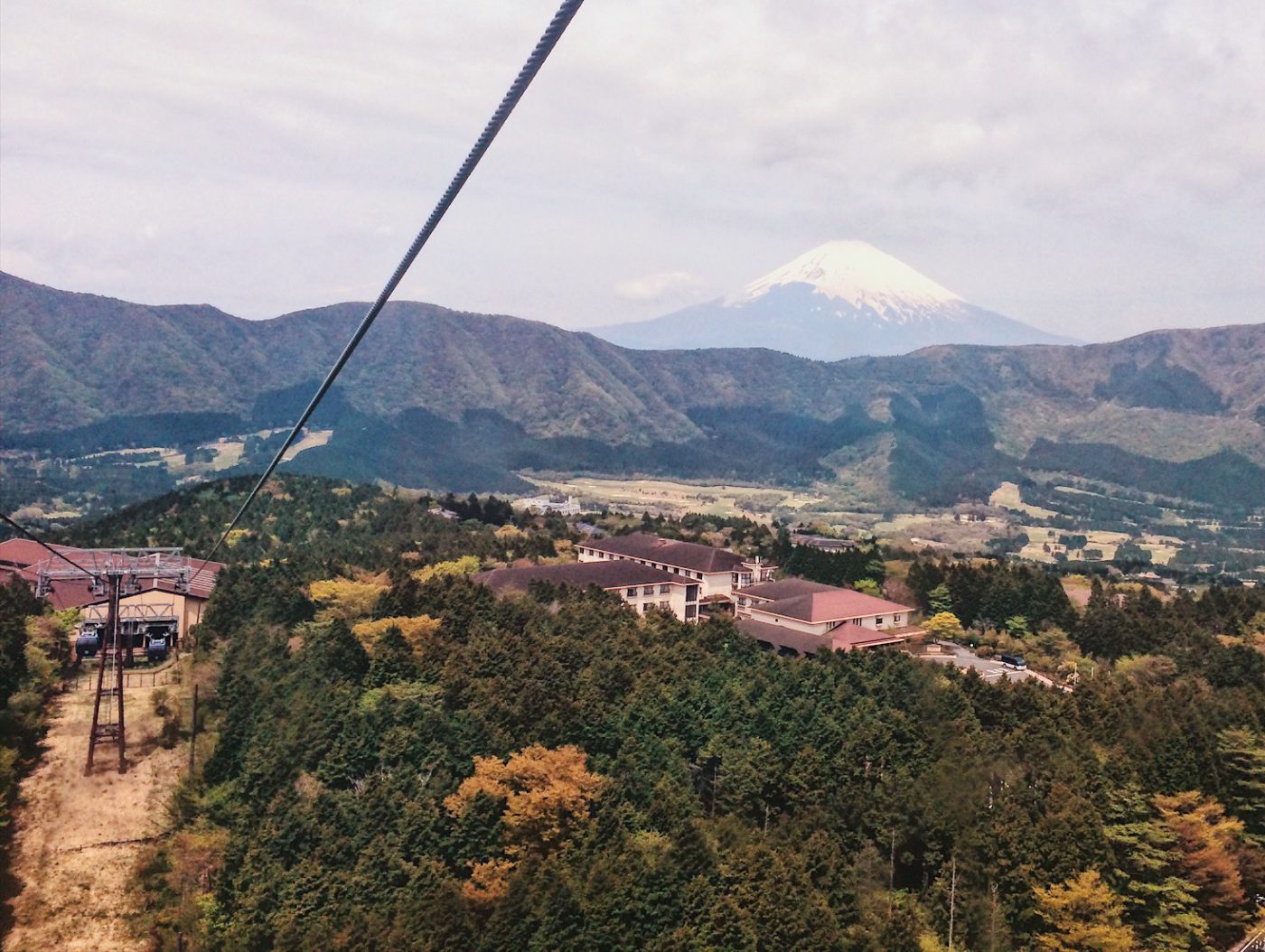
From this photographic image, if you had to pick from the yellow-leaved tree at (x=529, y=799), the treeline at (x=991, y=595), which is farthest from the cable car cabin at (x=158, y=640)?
the treeline at (x=991, y=595)

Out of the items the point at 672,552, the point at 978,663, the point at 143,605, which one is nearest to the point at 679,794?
the point at 978,663

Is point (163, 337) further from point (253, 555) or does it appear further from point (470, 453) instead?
point (253, 555)

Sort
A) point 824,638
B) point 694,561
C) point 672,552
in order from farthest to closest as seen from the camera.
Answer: point 672,552 → point 694,561 → point 824,638

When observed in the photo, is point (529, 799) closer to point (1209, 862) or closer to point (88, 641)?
point (1209, 862)

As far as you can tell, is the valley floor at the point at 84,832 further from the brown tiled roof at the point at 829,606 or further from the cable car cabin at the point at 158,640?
the brown tiled roof at the point at 829,606

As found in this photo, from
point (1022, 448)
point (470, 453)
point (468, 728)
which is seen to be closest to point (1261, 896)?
point (468, 728)

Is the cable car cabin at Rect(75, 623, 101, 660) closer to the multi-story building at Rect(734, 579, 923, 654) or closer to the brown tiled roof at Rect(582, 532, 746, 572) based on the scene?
the multi-story building at Rect(734, 579, 923, 654)

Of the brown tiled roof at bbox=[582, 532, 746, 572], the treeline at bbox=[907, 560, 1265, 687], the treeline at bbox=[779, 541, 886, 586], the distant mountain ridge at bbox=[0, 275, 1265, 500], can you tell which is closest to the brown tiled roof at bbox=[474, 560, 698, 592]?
the brown tiled roof at bbox=[582, 532, 746, 572]
